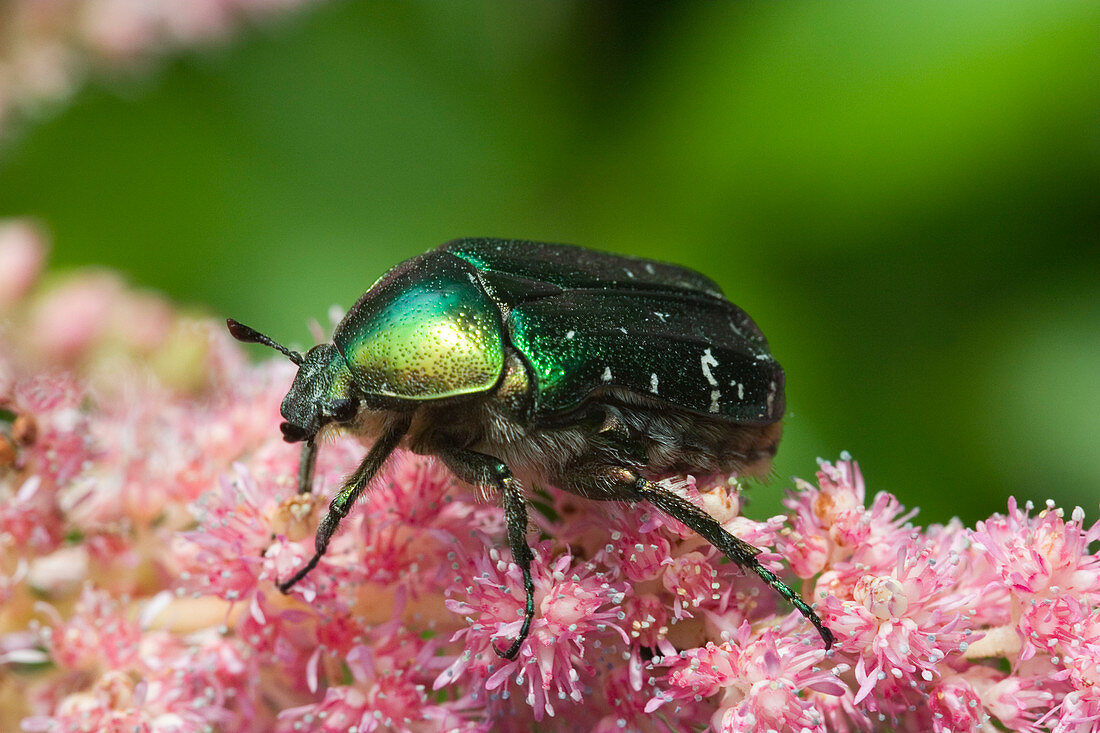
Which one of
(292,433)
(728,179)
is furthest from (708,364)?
(728,179)

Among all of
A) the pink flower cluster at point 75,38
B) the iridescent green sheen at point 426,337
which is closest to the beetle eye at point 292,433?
the iridescent green sheen at point 426,337

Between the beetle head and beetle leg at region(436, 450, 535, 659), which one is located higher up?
the beetle head

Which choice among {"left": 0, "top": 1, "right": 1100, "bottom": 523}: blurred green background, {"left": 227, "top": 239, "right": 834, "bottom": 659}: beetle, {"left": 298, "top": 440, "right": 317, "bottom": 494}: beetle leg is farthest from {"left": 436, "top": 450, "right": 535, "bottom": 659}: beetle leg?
{"left": 0, "top": 1, "right": 1100, "bottom": 523}: blurred green background

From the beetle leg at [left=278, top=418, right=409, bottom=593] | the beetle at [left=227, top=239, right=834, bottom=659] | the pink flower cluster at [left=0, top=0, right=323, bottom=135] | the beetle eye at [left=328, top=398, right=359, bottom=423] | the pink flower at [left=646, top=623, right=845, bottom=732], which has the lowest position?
the pink flower at [left=646, top=623, right=845, bottom=732]

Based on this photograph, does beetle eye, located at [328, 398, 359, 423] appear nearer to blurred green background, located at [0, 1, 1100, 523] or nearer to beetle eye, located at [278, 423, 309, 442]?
beetle eye, located at [278, 423, 309, 442]

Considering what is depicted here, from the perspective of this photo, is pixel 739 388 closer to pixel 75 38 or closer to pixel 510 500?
pixel 510 500

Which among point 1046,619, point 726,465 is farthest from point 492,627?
point 1046,619

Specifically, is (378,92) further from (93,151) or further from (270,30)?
(93,151)

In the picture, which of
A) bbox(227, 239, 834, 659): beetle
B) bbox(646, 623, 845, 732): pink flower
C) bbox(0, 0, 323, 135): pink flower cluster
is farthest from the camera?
bbox(0, 0, 323, 135): pink flower cluster
